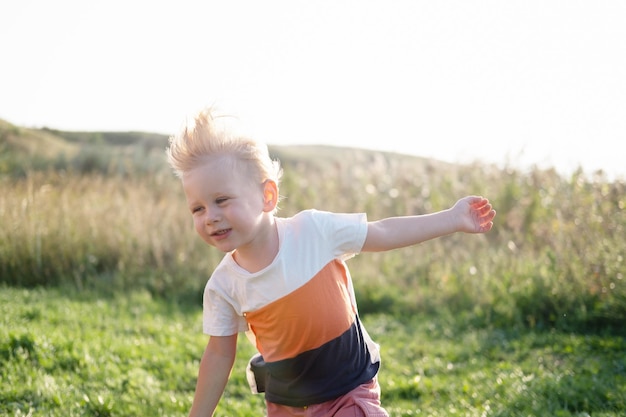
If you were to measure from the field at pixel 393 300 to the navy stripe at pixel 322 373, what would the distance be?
1.62 meters

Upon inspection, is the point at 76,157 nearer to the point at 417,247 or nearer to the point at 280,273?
the point at 417,247

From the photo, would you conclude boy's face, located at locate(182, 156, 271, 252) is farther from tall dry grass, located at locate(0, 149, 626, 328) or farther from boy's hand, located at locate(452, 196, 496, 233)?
tall dry grass, located at locate(0, 149, 626, 328)

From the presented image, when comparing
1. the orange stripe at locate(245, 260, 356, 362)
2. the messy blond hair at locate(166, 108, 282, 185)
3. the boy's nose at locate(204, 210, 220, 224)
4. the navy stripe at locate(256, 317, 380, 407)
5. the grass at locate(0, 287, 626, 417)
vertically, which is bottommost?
the grass at locate(0, 287, 626, 417)

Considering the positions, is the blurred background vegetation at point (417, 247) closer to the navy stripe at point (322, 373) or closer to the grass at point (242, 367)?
the grass at point (242, 367)

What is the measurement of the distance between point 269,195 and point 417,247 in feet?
23.0

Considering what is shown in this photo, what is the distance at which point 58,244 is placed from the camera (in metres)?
9.41

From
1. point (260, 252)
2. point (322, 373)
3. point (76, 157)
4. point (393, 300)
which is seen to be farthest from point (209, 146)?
point (76, 157)

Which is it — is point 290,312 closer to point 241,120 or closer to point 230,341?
point 230,341

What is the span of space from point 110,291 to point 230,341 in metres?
5.80

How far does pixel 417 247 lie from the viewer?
32.8ft

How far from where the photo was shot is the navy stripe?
10.3 feet

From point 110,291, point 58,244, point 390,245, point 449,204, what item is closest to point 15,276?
point 58,244

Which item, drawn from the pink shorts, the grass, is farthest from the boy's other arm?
the grass

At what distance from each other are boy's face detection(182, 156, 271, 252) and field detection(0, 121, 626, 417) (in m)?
1.97
